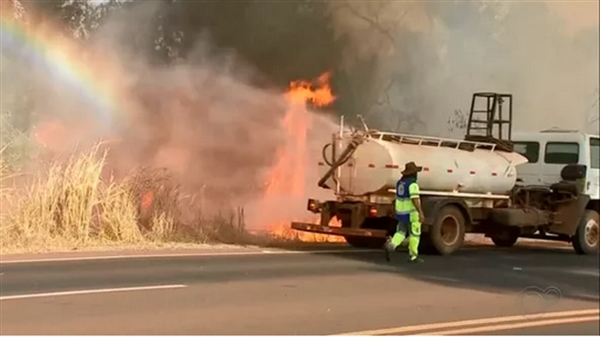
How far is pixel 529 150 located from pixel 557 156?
1.65ft

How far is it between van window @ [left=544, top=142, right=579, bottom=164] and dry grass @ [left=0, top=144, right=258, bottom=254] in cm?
545

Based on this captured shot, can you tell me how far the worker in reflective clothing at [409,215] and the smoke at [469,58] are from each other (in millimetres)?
1656

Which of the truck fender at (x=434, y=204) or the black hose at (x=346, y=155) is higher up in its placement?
the black hose at (x=346, y=155)

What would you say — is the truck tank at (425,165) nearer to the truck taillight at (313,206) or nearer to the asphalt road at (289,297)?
the truck taillight at (313,206)

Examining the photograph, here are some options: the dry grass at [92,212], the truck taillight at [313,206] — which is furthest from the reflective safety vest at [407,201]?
the dry grass at [92,212]

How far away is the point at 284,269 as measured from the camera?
11367 millimetres

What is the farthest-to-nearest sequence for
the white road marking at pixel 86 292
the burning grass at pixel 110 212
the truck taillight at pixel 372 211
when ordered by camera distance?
the truck taillight at pixel 372 211, the burning grass at pixel 110 212, the white road marking at pixel 86 292

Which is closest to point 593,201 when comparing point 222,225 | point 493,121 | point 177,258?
point 493,121

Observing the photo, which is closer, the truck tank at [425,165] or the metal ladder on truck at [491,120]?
the metal ladder on truck at [491,120]

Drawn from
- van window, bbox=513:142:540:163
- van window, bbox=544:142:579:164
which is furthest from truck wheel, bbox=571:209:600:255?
van window, bbox=513:142:540:163

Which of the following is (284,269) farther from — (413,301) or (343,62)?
(343,62)

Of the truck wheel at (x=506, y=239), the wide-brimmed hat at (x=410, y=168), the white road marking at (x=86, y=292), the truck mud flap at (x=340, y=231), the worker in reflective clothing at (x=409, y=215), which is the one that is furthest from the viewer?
the truck wheel at (x=506, y=239)

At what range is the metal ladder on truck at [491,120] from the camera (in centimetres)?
1382

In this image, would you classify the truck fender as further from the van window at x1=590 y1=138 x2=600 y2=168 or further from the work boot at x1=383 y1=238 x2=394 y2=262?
the van window at x1=590 y1=138 x2=600 y2=168
